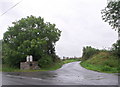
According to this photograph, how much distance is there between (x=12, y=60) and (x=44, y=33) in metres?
6.51

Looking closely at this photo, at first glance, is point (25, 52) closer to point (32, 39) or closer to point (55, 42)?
point (32, 39)

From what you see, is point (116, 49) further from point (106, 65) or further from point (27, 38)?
point (27, 38)

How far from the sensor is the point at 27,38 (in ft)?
79.1

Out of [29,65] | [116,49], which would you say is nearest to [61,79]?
[29,65]

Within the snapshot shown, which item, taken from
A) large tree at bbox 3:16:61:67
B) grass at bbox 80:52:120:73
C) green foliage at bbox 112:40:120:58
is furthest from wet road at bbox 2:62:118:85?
green foliage at bbox 112:40:120:58

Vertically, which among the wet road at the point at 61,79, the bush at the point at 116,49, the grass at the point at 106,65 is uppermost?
the bush at the point at 116,49

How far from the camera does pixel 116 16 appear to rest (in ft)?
63.6

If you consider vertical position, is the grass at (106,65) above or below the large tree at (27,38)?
below

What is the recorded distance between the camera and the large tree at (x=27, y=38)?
2278 centimetres

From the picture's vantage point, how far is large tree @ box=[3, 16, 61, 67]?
74.7 feet

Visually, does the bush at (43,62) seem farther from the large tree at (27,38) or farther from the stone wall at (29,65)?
the stone wall at (29,65)

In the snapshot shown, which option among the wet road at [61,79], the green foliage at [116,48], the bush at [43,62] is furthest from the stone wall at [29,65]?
the green foliage at [116,48]

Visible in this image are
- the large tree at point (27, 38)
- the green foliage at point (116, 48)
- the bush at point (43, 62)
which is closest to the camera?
the large tree at point (27, 38)

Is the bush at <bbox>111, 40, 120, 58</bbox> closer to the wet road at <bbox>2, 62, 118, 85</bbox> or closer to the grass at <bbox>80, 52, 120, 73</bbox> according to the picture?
the grass at <bbox>80, 52, 120, 73</bbox>
